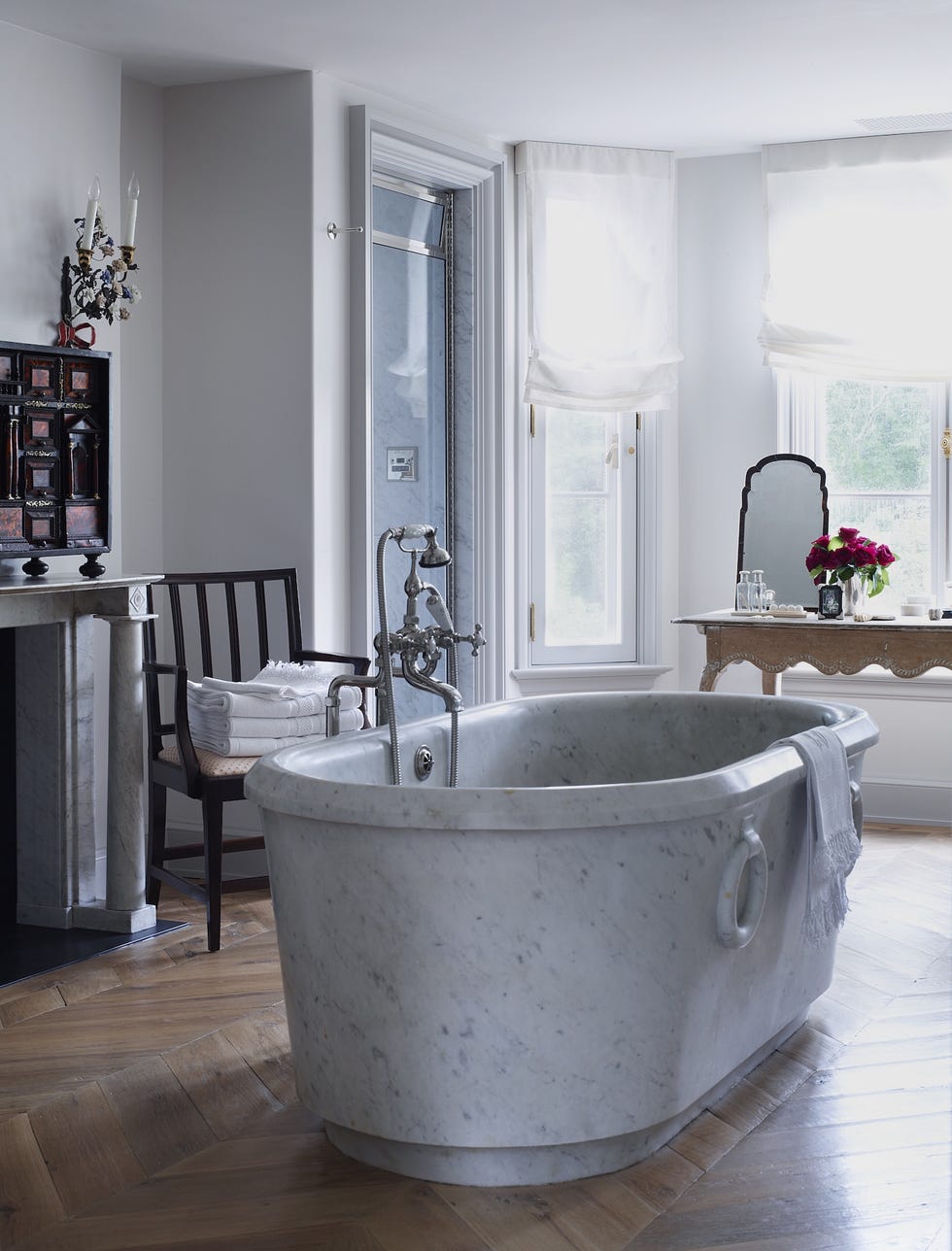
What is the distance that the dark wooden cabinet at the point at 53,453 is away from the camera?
3.36 meters

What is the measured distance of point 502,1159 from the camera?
7.33 feet

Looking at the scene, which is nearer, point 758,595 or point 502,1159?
point 502,1159

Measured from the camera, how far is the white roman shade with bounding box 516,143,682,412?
199 inches

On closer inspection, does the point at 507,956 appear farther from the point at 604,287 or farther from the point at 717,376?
the point at 717,376

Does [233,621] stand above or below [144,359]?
below

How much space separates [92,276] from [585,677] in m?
2.42

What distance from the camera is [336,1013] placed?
2.27 m

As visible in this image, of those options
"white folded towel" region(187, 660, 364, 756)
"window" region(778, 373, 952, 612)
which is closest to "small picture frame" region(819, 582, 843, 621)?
"window" region(778, 373, 952, 612)

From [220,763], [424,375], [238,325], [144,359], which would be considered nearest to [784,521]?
[424,375]

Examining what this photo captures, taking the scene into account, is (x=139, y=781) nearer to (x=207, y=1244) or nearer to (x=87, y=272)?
(x=87, y=272)

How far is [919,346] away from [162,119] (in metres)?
2.72

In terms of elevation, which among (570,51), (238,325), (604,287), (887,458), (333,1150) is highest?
(570,51)

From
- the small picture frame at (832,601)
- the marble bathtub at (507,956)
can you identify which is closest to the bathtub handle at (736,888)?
the marble bathtub at (507,956)

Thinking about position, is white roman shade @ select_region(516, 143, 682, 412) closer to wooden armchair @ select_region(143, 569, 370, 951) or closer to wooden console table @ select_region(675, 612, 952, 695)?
wooden console table @ select_region(675, 612, 952, 695)
